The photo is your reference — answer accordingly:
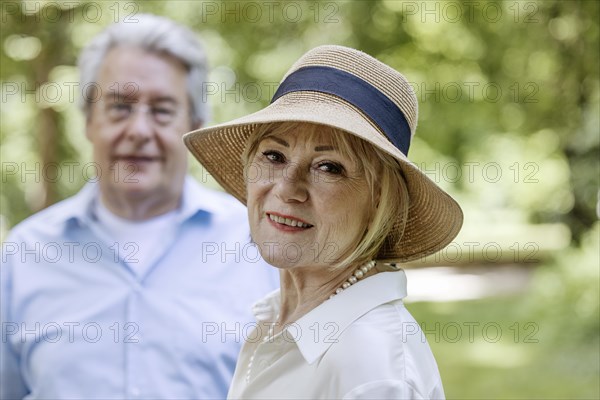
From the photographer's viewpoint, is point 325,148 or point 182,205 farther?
point 182,205

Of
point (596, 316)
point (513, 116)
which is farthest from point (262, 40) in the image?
point (596, 316)

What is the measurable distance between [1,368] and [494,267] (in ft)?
49.5

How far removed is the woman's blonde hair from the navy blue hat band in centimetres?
6

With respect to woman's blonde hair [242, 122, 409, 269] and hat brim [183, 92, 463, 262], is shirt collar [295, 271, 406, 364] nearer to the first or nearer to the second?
woman's blonde hair [242, 122, 409, 269]

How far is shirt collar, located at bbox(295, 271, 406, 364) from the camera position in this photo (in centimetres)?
152

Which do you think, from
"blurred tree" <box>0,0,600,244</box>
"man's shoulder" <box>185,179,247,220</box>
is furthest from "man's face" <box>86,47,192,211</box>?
"blurred tree" <box>0,0,600,244</box>

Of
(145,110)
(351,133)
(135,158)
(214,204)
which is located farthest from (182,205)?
(351,133)

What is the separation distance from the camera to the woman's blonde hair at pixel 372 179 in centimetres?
157

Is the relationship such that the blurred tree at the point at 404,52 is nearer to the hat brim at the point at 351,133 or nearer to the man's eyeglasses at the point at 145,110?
the man's eyeglasses at the point at 145,110

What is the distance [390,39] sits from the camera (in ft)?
28.0

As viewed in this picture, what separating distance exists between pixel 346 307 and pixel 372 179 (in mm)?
273

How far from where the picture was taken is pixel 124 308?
2.74m

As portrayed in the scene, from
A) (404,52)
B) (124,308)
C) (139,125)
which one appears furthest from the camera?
(404,52)

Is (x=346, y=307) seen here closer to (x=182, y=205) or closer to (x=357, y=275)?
(x=357, y=275)
